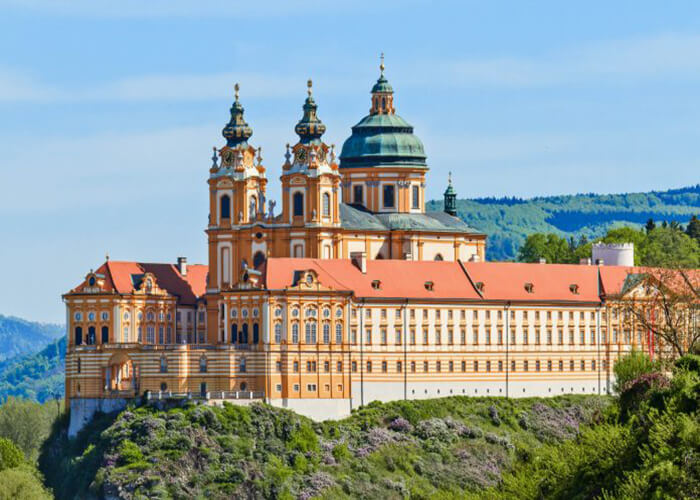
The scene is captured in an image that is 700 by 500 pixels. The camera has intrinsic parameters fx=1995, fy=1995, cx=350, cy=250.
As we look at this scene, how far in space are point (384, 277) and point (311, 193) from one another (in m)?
8.97

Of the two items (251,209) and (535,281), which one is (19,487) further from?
(535,281)

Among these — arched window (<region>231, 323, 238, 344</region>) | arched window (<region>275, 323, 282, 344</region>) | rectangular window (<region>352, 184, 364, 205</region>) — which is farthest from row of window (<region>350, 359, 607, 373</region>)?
rectangular window (<region>352, 184, 364, 205</region>)

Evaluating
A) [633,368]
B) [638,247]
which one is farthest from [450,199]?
[633,368]

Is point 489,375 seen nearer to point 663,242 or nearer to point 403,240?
point 403,240

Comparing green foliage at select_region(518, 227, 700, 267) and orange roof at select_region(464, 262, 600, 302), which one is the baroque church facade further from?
green foliage at select_region(518, 227, 700, 267)

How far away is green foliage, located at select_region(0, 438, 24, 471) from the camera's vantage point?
140125mm

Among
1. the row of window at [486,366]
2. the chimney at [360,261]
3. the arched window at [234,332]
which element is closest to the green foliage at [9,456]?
the arched window at [234,332]

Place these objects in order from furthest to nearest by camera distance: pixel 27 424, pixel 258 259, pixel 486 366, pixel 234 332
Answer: pixel 27 424 < pixel 258 259 < pixel 486 366 < pixel 234 332

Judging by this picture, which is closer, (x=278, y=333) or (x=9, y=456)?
(x=278, y=333)

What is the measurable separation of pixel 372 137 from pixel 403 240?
970 cm

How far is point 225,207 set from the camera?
153250 mm

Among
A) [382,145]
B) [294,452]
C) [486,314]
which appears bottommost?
[294,452]

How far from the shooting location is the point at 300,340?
142 meters

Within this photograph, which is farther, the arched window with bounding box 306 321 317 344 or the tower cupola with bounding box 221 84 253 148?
the tower cupola with bounding box 221 84 253 148
